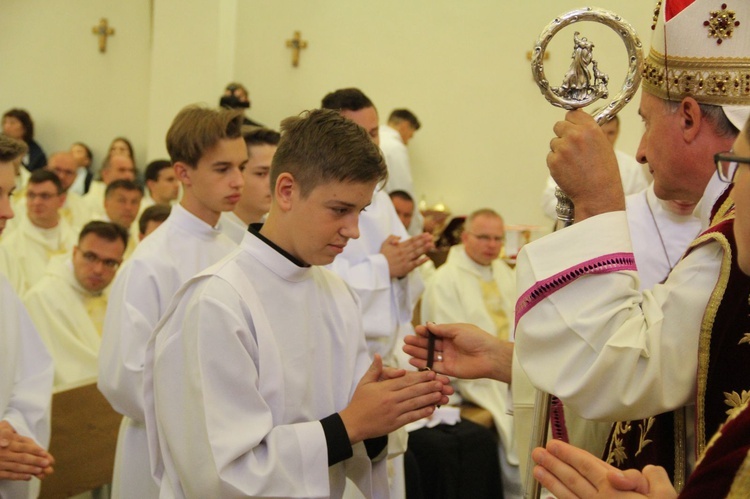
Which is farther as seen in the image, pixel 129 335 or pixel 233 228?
pixel 233 228

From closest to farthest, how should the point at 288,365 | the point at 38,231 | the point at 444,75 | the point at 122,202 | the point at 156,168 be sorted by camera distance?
the point at 288,365, the point at 38,231, the point at 122,202, the point at 156,168, the point at 444,75

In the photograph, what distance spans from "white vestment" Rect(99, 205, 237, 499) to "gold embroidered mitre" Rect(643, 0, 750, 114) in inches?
83.0

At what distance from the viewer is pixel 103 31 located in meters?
12.8

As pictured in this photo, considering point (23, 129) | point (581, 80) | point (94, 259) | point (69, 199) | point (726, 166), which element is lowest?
point (69, 199)

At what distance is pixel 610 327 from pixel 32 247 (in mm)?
6656

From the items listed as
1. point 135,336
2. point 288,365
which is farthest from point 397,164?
point 288,365

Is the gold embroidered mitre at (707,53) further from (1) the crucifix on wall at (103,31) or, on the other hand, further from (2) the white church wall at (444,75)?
(1) the crucifix on wall at (103,31)

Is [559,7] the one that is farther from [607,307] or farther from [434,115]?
[607,307]

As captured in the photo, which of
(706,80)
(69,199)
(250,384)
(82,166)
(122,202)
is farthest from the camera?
(82,166)

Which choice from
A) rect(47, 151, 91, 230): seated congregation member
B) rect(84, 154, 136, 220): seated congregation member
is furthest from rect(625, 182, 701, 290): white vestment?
rect(84, 154, 136, 220): seated congregation member

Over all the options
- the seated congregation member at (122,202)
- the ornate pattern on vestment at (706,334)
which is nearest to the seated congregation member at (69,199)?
the seated congregation member at (122,202)

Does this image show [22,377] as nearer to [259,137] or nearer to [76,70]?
[259,137]

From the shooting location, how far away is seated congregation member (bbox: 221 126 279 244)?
14.3ft

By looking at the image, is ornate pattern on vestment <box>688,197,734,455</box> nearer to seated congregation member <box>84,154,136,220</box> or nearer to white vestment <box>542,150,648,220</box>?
white vestment <box>542,150,648,220</box>
